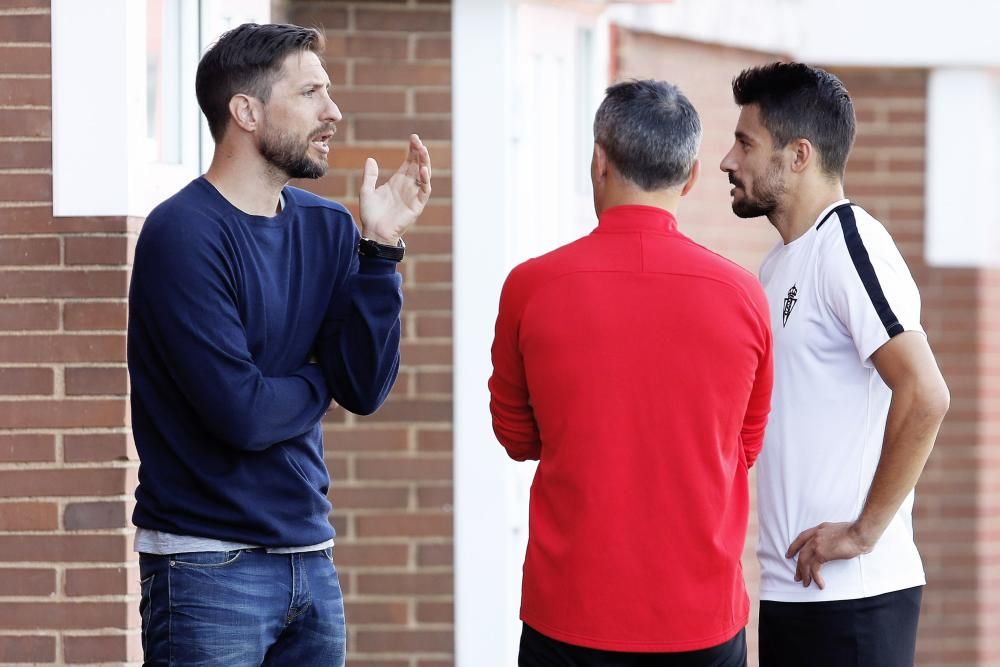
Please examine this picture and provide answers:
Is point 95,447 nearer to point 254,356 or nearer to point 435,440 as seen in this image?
point 254,356

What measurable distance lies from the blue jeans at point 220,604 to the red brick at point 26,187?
1.20 metres

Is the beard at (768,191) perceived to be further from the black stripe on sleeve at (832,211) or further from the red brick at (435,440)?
the red brick at (435,440)

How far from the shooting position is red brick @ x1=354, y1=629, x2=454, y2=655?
5004 millimetres

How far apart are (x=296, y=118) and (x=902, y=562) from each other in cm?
156

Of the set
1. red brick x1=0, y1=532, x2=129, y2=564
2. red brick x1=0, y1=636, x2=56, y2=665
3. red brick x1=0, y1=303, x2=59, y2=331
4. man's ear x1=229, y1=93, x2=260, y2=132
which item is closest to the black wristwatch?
man's ear x1=229, y1=93, x2=260, y2=132

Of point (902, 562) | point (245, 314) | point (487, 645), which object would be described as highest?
point (245, 314)

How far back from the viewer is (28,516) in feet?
12.6

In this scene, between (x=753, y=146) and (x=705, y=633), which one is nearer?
(x=705, y=633)

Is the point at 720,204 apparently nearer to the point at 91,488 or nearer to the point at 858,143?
the point at 858,143

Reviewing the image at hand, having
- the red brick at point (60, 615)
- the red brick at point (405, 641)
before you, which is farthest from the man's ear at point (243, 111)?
the red brick at point (405, 641)

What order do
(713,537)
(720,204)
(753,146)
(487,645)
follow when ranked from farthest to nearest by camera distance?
(720,204)
(487,645)
(753,146)
(713,537)

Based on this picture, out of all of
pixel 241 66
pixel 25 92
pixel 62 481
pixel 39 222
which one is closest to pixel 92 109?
pixel 25 92

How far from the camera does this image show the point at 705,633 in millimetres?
2777

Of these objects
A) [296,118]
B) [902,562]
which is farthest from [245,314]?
[902,562]
